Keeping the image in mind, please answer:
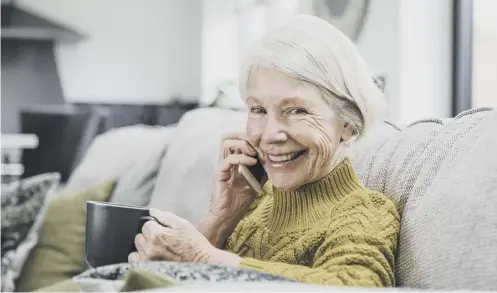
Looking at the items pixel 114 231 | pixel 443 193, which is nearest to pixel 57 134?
pixel 114 231

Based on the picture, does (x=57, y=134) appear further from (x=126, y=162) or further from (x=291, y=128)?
(x=291, y=128)

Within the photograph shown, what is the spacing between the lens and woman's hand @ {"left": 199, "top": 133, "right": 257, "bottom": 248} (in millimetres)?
616

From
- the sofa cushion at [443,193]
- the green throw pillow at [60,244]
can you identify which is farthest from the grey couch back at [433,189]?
the green throw pillow at [60,244]

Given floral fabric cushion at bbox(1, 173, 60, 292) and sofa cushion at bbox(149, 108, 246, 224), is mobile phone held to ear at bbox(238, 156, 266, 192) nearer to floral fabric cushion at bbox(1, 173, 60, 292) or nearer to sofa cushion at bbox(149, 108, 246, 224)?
sofa cushion at bbox(149, 108, 246, 224)

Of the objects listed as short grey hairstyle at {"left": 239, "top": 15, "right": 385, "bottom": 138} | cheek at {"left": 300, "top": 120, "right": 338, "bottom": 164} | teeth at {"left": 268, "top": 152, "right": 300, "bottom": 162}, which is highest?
short grey hairstyle at {"left": 239, "top": 15, "right": 385, "bottom": 138}

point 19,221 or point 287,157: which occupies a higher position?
point 287,157

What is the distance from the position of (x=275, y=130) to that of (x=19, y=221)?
334mm

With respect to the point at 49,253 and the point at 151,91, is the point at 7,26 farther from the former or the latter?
the point at 49,253

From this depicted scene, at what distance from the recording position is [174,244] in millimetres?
579

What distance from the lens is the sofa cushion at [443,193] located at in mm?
461

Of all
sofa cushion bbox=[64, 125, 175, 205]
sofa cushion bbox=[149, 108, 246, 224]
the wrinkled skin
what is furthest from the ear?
sofa cushion bbox=[64, 125, 175, 205]

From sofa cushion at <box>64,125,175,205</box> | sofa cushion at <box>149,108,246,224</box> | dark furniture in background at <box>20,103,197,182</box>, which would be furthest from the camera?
dark furniture in background at <box>20,103,197,182</box>

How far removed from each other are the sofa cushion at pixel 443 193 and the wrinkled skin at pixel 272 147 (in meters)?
0.05

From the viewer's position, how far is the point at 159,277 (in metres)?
0.48
